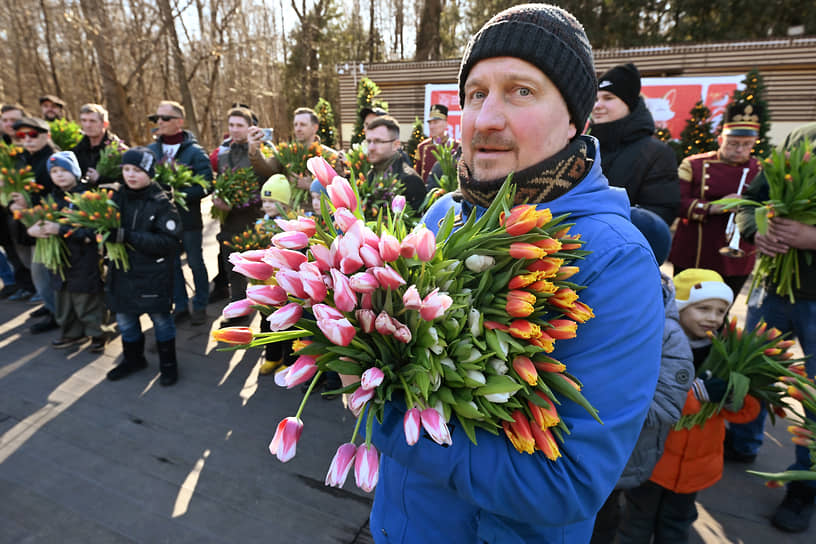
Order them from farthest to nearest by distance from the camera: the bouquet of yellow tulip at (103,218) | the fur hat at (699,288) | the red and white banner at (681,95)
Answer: the red and white banner at (681,95) → the bouquet of yellow tulip at (103,218) → the fur hat at (699,288)

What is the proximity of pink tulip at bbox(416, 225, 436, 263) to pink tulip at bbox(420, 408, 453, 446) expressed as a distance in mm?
276

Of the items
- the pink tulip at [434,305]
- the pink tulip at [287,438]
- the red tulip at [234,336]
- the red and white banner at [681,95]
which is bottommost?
the pink tulip at [287,438]

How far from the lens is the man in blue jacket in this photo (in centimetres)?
88

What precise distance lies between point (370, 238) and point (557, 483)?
0.60 meters

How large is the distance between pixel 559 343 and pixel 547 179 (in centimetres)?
38

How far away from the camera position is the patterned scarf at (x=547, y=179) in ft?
3.35

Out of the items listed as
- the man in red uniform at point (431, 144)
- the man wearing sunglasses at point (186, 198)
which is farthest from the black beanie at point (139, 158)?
the man in red uniform at point (431, 144)

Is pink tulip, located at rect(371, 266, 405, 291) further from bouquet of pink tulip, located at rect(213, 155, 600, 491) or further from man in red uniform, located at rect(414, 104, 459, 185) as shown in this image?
man in red uniform, located at rect(414, 104, 459, 185)

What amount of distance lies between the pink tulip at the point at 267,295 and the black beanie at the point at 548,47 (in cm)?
73

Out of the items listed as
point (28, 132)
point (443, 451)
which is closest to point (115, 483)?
point (443, 451)

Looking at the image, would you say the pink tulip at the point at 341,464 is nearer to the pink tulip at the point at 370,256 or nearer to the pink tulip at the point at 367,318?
A: the pink tulip at the point at 367,318

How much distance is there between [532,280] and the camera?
820mm

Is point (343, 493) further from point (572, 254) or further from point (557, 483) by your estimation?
point (572, 254)

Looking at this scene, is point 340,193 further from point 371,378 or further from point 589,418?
point 589,418
